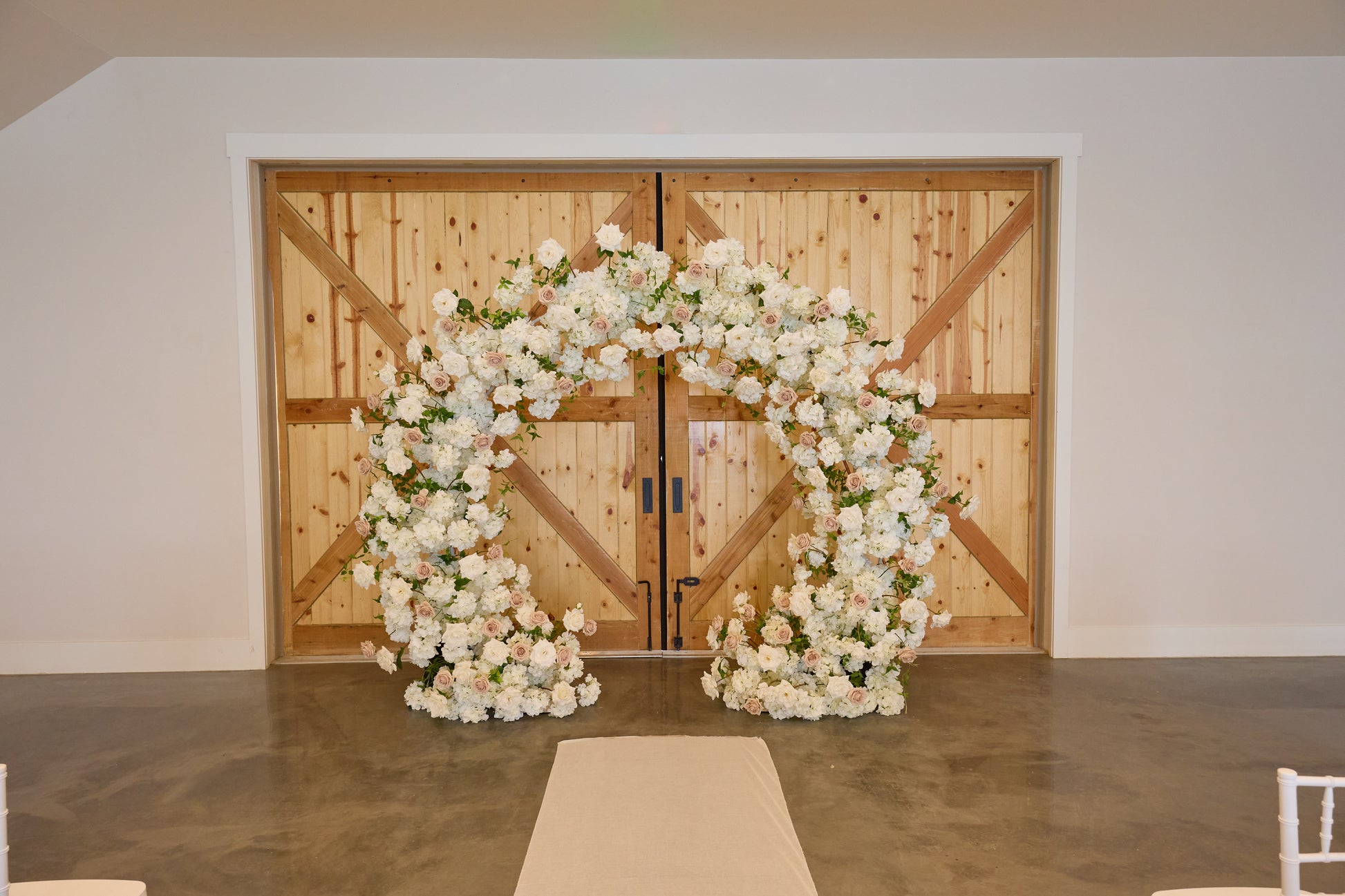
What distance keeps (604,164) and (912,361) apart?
1.92m

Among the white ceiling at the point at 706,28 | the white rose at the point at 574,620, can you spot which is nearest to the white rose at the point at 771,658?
the white rose at the point at 574,620

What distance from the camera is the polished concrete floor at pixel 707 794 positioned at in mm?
2711

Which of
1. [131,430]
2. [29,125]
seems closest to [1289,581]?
[131,430]

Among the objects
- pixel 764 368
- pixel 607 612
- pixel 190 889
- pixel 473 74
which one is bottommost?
pixel 190 889

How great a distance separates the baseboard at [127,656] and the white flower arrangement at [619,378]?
1151mm

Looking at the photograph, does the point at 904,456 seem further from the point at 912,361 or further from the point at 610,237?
the point at 610,237

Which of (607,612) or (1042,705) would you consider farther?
(607,612)

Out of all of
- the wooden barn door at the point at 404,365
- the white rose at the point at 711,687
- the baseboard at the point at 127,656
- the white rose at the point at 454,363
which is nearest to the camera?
the white rose at the point at 454,363

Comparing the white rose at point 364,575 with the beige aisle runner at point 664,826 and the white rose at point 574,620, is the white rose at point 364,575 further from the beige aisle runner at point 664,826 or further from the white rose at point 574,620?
the beige aisle runner at point 664,826

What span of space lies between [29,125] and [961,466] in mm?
5037

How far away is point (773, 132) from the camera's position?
444cm

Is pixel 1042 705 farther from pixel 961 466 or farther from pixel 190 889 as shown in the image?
pixel 190 889

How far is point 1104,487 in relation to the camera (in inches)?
181

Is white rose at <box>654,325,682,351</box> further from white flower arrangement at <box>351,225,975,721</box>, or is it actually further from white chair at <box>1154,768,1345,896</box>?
white chair at <box>1154,768,1345,896</box>
